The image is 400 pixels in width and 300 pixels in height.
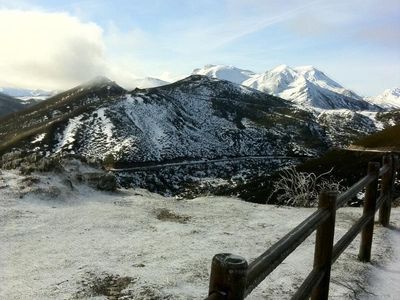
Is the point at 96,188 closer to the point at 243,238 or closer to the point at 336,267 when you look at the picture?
the point at 243,238

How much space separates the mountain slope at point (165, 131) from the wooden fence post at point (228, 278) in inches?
3868

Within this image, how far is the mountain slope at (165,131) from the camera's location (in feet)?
366

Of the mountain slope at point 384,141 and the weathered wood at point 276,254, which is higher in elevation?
the mountain slope at point 384,141

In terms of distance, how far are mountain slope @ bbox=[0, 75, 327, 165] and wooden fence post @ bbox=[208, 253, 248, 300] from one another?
3868 inches

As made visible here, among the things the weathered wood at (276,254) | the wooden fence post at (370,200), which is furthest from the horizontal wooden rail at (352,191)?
the weathered wood at (276,254)

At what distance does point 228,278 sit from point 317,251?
2988 mm

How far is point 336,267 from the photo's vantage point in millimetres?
8461

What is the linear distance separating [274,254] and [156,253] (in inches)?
231

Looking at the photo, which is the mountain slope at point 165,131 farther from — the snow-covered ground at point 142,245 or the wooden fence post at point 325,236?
the wooden fence post at point 325,236

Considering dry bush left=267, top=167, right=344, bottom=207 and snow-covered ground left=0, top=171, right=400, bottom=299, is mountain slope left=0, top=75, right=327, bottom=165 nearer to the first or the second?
dry bush left=267, top=167, right=344, bottom=207

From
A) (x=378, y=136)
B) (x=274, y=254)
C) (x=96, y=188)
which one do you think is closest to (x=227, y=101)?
(x=378, y=136)

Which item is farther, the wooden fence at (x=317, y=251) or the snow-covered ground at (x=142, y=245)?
the snow-covered ground at (x=142, y=245)

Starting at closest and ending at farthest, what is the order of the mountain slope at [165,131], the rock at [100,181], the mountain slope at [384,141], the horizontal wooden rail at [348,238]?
the horizontal wooden rail at [348,238]
the rock at [100,181]
the mountain slope at [384,141]
the mountain slope at [165,131]

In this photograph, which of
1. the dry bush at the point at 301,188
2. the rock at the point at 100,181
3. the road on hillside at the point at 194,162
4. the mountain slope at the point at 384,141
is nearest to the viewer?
the rock at the point at 100,181
